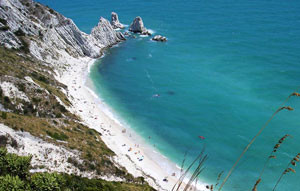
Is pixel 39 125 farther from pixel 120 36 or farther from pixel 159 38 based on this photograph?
pixel 120 36

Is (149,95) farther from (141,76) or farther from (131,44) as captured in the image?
(131,44)

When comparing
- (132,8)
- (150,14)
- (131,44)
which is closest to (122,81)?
(131,44)

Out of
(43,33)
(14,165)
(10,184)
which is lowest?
(10,184)

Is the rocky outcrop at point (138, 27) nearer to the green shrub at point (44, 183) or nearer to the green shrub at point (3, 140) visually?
the green shrub at point (3, 140)

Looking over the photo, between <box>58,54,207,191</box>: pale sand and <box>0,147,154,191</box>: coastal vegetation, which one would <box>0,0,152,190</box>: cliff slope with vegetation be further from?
<box>58,54,207,191</box>: pale sand

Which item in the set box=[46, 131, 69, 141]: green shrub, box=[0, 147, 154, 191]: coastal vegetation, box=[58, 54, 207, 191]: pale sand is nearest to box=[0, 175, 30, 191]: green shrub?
box=[0, 147, 154, 191]: coastal vegetation

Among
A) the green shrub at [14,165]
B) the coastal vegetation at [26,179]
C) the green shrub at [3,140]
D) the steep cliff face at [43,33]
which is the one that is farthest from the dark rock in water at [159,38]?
the green shrub at [14,165]

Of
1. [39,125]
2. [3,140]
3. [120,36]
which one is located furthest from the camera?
[120,36]

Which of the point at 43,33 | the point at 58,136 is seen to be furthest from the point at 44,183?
the point at 43,33
